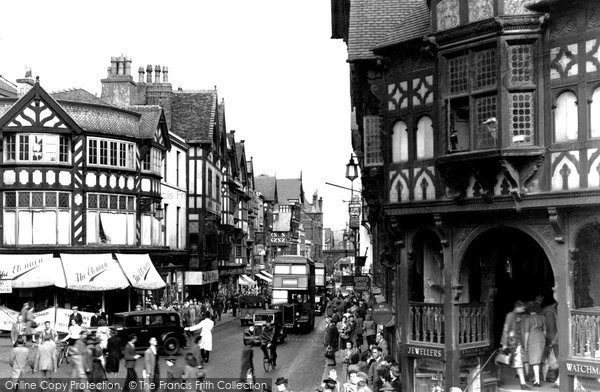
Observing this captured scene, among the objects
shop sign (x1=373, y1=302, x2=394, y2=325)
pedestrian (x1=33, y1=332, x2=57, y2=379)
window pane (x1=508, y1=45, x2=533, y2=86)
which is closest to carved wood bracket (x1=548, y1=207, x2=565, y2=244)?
window pane (x1=508, y1=45, x2=533, y2=86)

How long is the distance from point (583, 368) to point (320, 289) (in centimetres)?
4767

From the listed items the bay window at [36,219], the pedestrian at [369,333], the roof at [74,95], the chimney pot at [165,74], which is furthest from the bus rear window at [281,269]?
the chimney pot at [165,74]

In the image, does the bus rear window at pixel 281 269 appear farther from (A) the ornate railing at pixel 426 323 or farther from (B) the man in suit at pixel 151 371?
(A) the ornate railing at pixel 426 323

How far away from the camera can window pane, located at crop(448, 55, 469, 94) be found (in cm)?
1781

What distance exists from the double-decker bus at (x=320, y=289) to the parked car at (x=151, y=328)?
99.6ft

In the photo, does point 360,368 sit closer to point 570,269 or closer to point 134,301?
point 570,269

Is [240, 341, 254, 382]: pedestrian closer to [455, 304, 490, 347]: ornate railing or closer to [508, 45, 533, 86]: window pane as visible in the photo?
[455, 304, 490, 347]: ornate railing

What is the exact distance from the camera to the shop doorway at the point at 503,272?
19.3 metres

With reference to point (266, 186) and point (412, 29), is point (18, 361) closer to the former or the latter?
point (412, 29)

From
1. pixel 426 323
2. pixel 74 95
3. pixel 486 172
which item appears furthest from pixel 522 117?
pixel 74 95

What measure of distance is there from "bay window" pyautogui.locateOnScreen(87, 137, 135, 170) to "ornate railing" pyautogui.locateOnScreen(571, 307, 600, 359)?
97.5 ft

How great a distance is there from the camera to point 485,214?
1795cm

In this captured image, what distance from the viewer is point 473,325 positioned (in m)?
18.9

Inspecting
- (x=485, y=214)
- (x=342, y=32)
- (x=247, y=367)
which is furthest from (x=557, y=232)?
(x=342, y=32)
